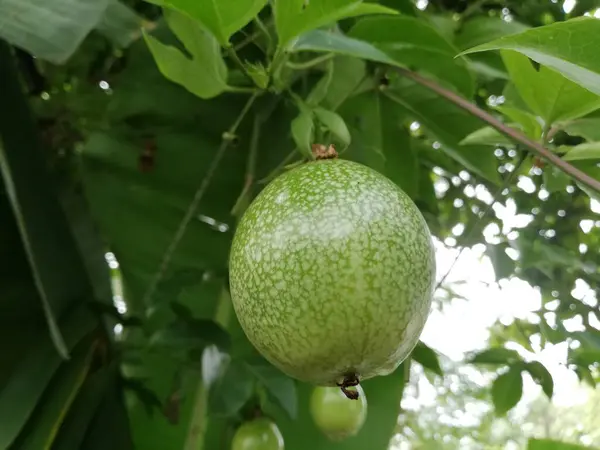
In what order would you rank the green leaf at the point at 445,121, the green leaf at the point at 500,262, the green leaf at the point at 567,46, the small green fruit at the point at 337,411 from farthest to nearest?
1. the green leaf at the point at 500,262
2. the green leaf at the point at 445,121
3. the small green fruit at the point at 337,411
4. the green leaf at the point at 567,46

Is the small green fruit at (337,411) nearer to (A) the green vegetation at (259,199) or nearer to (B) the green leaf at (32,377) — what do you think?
(A) the green vegetation at (259,199)

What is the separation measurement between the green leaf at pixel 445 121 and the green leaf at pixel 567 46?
0.34 metres

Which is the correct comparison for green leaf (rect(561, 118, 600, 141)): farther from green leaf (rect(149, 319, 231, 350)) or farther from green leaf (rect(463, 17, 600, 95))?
green leaf (rect(149, 319, 231, 350))

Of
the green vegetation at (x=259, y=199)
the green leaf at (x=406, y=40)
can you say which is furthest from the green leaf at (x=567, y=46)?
the green leaf at (x=406, y=40)

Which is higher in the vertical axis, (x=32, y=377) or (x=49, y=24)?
(x=49, y=24)

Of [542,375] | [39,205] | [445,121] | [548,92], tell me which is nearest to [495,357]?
[542,375]

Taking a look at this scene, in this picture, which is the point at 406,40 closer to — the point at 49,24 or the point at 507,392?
the point at 49,24

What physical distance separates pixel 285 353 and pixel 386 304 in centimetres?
6

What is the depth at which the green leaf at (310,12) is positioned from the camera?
1.19 feet

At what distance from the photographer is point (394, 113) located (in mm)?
692

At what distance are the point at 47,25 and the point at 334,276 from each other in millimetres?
249

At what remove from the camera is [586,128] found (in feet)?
1.56

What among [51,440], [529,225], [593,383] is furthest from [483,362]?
[51,440]

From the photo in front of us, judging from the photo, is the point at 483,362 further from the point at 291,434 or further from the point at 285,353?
the point at 285,353
